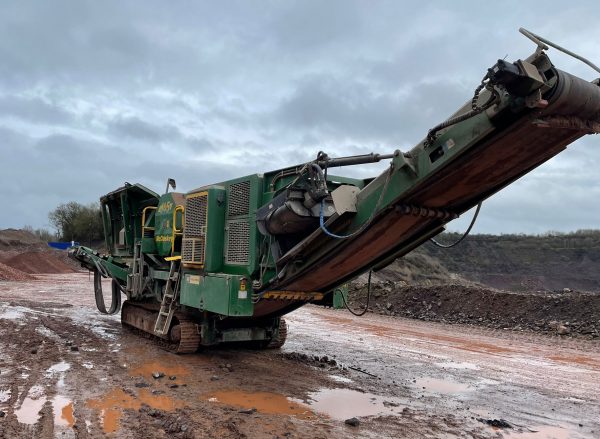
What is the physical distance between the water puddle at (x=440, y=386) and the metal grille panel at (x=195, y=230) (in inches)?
139

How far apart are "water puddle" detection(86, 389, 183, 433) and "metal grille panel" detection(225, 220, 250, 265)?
2.01 metres

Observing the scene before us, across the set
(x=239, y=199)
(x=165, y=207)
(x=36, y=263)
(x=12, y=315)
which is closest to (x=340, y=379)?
(x=239, y=199)

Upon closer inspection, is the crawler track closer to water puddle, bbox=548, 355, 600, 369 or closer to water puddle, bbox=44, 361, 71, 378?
water puddle, bbox=44, 361, 71, 378

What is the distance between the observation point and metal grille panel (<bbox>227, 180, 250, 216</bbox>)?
739 cm

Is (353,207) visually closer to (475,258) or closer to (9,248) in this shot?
(475,258)

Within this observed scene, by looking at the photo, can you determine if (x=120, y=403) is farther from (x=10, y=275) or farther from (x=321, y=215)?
(x=10, y=275)

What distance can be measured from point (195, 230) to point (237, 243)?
3.09 feet

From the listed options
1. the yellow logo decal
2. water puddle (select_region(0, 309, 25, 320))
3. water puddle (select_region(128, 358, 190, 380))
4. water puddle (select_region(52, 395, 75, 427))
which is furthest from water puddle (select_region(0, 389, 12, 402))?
water puddle (select_region(0, 309, 25, 320))

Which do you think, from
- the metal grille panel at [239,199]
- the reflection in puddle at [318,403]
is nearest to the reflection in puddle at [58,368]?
the reflection in puddle at [318,403]

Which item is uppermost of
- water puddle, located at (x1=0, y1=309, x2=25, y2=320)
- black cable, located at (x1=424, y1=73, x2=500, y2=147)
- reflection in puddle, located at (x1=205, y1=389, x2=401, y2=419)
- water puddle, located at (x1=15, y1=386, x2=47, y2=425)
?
black cable, located at (x1=424, y1=73, x2=500, y2=147)

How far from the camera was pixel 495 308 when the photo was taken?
15758mm

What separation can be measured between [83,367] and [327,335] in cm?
578

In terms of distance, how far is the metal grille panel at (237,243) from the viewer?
7.28 meters

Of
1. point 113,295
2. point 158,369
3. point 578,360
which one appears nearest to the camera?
point 158,369
